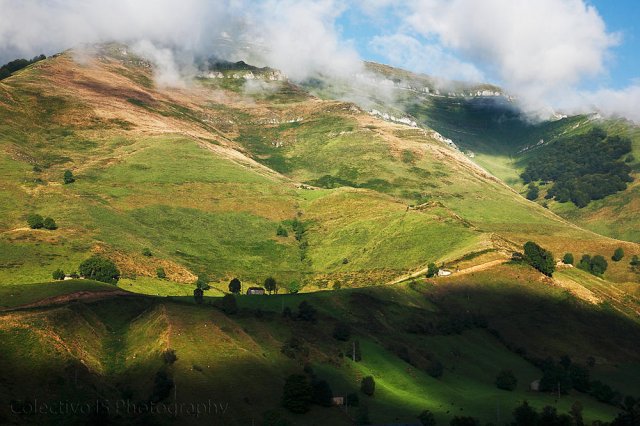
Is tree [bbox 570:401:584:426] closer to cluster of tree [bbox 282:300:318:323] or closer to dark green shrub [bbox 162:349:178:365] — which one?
cluster of tree [bbox 282:300:318:323]

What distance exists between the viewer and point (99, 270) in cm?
13425

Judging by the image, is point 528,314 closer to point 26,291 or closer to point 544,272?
point 544,272

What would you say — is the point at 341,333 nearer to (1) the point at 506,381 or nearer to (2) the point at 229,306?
(2) the point at 229,306

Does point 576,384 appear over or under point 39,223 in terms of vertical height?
under

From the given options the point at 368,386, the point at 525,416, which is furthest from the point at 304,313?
the point at 525,416

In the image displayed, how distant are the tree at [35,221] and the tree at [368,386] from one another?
3814 inches

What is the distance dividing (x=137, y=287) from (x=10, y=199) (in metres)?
63.0

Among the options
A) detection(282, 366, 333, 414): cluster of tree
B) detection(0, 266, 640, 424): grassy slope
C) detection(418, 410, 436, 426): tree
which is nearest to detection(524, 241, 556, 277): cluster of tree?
detection(0, 266, 640, 424): grassy slope

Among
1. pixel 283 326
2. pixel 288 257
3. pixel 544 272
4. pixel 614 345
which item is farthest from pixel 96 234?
pixel 614 345

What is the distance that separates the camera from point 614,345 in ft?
462

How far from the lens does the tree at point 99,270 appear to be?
434 ft

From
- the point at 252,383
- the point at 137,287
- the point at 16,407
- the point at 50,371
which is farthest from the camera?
the point at 137,287

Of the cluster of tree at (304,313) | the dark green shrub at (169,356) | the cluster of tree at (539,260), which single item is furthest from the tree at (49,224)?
the cluster of tree at (539,260)

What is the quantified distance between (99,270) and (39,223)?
33.7 m
